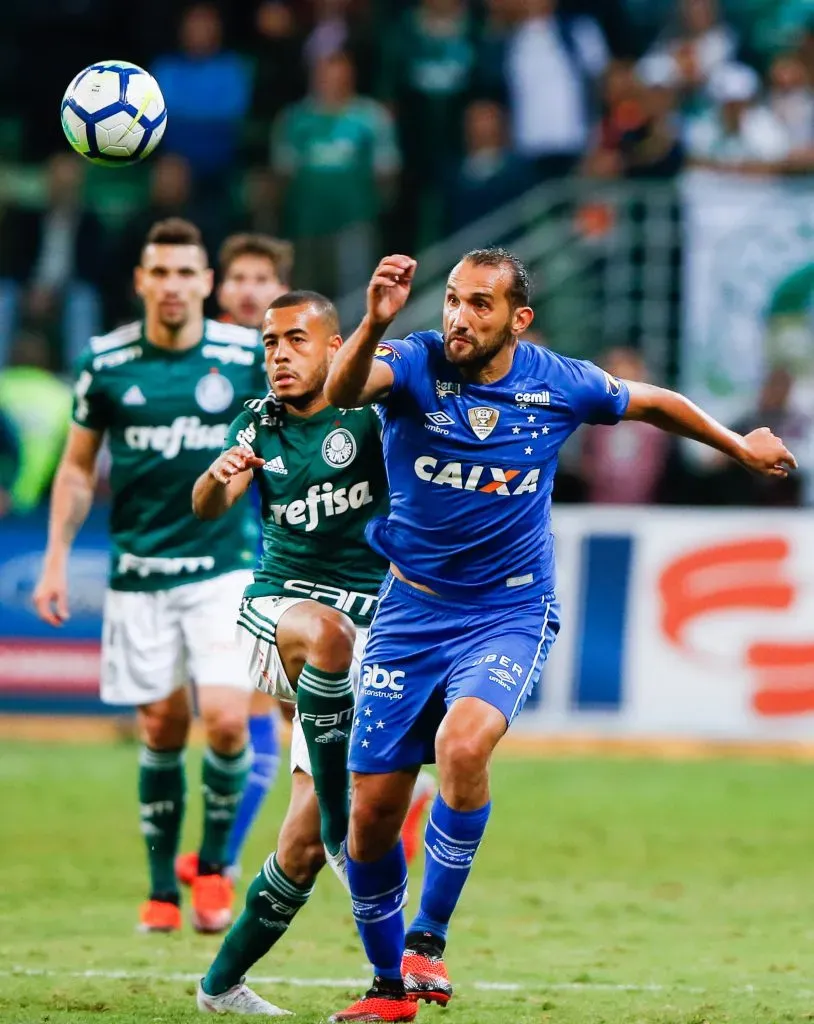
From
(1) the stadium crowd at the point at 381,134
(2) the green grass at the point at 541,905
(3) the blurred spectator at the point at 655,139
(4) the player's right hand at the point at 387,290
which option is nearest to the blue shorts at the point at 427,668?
(2) the green grass at the point at 541,905

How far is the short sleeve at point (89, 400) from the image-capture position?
887cm

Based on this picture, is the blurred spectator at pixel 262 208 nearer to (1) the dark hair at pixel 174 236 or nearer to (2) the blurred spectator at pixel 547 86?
(2) the blurred spectator at pixel 547 86

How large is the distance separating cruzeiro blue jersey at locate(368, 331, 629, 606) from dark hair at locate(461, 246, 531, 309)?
247mm

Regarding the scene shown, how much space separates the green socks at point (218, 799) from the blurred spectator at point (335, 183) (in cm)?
890

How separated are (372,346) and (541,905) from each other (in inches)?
163

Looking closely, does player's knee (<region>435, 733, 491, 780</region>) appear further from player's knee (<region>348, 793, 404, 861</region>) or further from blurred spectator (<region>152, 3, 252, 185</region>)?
blurred spectator (<region>152, 3, 252, 185</region>)

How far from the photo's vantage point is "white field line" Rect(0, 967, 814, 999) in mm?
7098

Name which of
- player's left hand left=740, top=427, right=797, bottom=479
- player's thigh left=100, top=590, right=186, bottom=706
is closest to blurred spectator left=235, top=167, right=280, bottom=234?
player's thigh left=100, top=590, right=186, bottom=706

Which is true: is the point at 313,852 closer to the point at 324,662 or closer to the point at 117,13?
the point at 324,662

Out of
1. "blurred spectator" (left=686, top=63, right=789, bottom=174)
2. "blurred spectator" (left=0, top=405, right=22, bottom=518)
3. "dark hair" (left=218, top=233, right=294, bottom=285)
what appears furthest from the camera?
"blurred spectator" (left=686, top=63, right=789, bottom=174)

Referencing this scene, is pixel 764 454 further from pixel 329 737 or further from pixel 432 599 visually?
pixel 329 737

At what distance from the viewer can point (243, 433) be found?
6809 millimetres

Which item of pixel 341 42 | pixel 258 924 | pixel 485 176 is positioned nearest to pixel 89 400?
pixel 258 924

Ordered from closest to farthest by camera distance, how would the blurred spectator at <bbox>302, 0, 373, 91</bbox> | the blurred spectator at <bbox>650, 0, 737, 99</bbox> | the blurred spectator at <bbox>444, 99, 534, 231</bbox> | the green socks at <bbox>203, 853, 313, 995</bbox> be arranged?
the green socks at <bbox>203, 853, 313, 995</bbox>, the blurred spectator at <bbox>444, 99, 534, 231</bbox>, the blurred spectator at <bbox>650, 0, 737, 99</bbox>, the blurred spectator at <bbox>302, 0, 373, 91</bbox>
